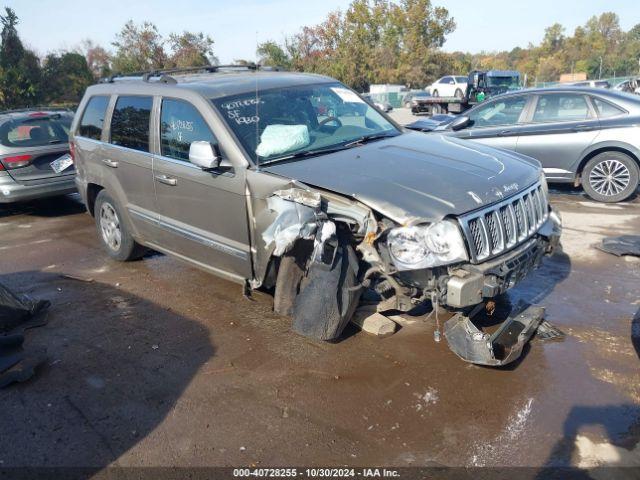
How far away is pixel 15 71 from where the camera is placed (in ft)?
81.3

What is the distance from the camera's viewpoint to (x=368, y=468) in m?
2.85

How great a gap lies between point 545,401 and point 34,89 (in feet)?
93.2

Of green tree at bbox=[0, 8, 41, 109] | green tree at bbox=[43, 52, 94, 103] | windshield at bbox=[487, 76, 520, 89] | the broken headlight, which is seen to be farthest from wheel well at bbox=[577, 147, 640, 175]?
green tree at bbox=[43, 52, 94, 103]

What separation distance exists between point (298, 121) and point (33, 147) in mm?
5489

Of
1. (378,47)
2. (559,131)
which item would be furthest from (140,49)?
(559,131)

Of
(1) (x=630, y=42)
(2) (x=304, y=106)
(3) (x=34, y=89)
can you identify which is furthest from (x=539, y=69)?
(2) (x=304, y=106)

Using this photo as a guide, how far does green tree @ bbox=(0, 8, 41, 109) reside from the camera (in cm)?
2462

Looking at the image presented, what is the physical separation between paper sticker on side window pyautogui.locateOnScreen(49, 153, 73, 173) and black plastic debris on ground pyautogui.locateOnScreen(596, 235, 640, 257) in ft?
24.0

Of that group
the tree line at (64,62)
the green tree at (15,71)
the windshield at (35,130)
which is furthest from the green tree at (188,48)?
the windshield at (35,130)

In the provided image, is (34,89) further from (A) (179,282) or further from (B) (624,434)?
(B) (624,434)

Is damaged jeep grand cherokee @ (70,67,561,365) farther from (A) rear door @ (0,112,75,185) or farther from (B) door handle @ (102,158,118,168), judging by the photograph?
(A) rear door @ (0,112,75,185)

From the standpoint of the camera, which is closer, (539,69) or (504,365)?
(504,365)

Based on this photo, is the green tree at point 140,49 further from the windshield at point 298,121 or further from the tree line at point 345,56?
the windshield at point 298,121

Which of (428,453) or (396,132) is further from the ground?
(396,132)
